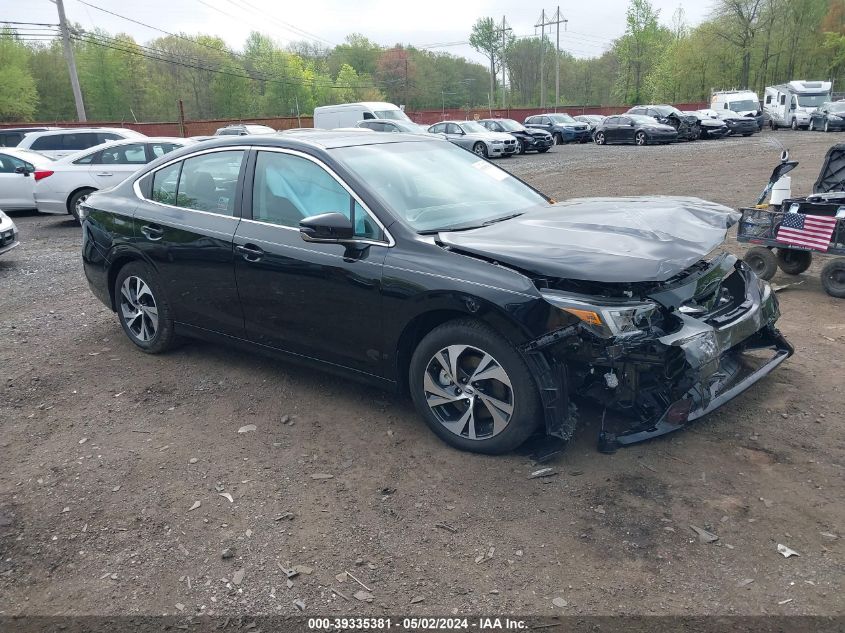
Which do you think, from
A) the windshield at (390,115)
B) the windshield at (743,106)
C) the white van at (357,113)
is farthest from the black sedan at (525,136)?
the windshield at (743,106)

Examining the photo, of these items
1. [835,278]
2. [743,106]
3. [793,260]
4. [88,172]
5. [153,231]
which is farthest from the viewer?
[743,106]

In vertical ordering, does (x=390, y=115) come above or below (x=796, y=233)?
above

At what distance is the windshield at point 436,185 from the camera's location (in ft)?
13.5

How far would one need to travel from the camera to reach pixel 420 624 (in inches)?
102

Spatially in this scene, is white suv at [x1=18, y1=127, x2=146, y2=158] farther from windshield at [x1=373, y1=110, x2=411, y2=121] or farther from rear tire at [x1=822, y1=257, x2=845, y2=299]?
rear tire at [x1=822, y1=257, x2=845, y2=299]

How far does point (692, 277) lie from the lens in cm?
385

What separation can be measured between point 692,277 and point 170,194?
371cm

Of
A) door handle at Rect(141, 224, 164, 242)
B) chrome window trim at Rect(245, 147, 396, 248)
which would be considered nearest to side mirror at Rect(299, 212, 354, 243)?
chrome window trim at Rect(245, 147, 396, 248)

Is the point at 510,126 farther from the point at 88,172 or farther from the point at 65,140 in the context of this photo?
the point at 88,172

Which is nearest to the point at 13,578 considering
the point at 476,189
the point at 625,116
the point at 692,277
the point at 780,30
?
the point at 476,189

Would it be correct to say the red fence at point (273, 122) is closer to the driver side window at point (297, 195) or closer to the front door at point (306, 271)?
the driver side window at point (297, 195)

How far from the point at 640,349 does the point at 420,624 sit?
1619mm

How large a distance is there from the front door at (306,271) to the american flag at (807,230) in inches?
184

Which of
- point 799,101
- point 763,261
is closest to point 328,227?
point 763,261
